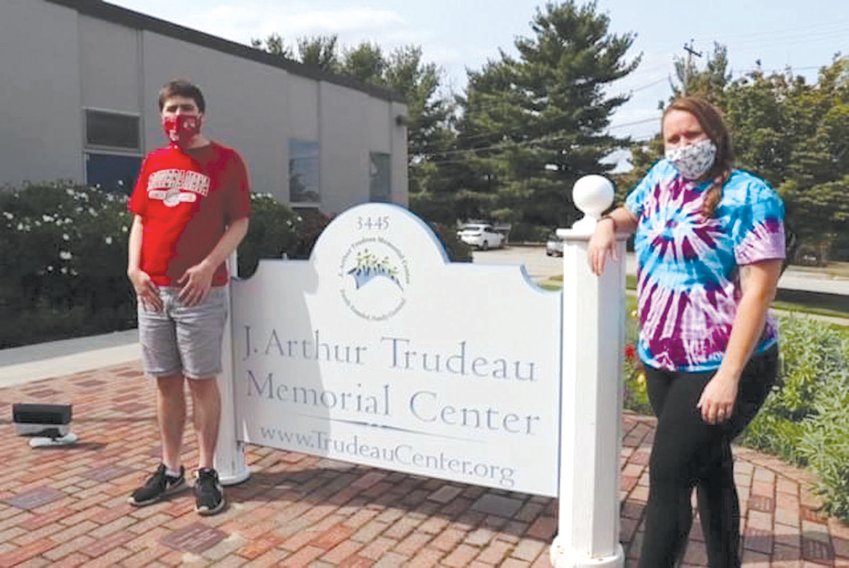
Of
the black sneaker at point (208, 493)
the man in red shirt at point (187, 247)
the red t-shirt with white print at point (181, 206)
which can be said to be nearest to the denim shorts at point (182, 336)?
the man in red shirt at point (187, 247)

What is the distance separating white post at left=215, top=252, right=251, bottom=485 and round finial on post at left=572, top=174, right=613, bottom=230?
5.49 ft

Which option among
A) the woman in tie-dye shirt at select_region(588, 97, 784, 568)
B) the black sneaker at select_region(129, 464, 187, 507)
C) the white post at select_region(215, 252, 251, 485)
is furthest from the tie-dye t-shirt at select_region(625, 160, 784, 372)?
the black sneaker at select_region(129, 464, 187, 507)

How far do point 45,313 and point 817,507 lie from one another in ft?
23.3

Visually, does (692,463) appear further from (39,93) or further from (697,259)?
(39,93)

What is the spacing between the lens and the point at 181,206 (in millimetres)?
2982

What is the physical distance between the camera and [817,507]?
316 cm

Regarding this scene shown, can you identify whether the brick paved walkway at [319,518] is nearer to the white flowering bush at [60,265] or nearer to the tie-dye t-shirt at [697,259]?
the tie-dye t-shirt at [697,259]

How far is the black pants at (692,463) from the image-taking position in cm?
208

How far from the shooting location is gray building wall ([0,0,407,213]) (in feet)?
31.0

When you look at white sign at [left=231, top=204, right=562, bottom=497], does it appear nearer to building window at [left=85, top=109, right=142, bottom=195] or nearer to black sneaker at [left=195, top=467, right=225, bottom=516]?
black sneaker at [left=195, top=467, right=225, bottom=516]

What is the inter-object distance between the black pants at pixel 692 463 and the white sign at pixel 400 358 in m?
0.56

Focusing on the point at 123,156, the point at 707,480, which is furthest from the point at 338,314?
the point at 123,156

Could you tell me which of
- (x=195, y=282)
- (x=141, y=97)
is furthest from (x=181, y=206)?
(x=141, y=97)

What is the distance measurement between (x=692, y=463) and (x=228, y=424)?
2159 mm
